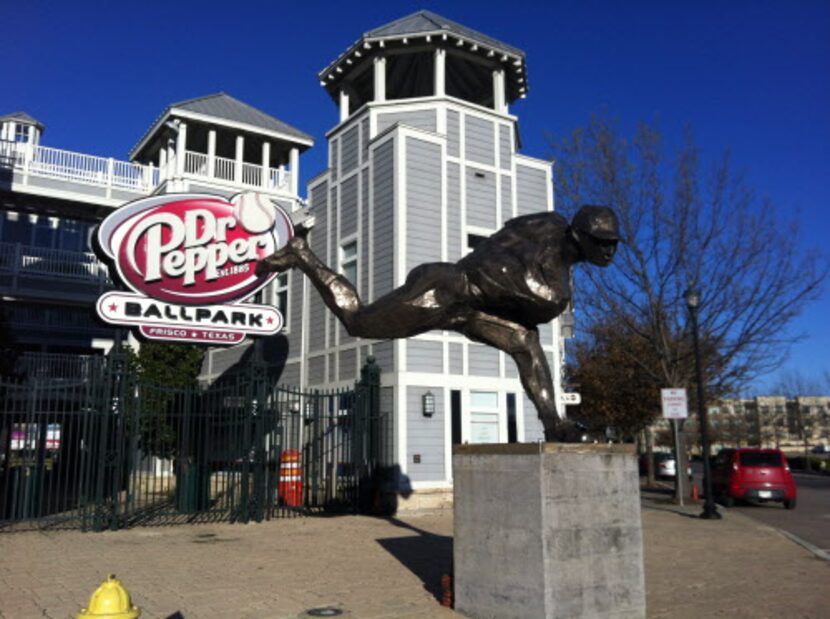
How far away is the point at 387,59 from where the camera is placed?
1962 cm

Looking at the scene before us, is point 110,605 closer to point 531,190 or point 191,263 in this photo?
point 191,263

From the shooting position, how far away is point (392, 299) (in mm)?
6105

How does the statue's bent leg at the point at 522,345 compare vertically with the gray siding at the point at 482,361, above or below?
below

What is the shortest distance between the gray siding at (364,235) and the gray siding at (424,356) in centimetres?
193

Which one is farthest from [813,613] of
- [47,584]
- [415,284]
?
[47,584]

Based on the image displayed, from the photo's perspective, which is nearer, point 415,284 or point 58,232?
point 415,284

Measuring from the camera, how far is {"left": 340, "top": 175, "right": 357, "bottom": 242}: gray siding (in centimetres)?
1836

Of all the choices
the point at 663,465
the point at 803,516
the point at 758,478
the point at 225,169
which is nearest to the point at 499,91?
the point at 225,169

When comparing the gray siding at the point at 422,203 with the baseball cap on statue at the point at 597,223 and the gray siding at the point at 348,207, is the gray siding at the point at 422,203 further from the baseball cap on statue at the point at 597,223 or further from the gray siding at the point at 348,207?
the baseball cap on statue at the point at 597,223

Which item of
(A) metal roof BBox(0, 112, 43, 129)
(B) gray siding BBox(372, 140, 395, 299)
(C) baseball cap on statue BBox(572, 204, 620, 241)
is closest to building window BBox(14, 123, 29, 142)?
(A) metal roof BBox(0, 112, 43, 129)

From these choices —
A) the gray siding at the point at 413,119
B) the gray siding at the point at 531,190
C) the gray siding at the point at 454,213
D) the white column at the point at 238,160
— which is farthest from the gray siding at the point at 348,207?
the white column at the point at 238,160

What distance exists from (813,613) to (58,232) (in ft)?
92.9

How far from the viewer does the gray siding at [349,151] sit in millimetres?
18719

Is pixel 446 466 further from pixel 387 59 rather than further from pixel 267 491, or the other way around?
pixel 387 59
